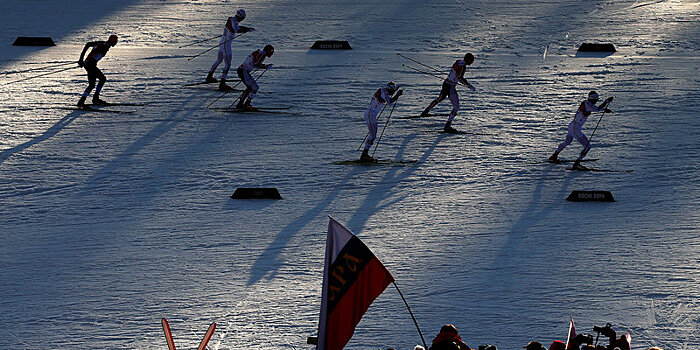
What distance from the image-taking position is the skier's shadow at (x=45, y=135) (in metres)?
16.4

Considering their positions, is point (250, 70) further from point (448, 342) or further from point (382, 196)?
point (448, 342)

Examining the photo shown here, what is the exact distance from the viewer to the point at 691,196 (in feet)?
47.7

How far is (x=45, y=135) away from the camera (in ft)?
56.7

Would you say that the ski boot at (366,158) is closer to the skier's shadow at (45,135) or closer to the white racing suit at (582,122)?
the white racing suit at (582,122)

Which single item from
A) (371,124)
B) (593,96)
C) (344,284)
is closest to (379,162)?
(371,124)

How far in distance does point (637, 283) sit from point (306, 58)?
1256 centimetres

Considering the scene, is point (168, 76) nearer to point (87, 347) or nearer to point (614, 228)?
point (614, 228)

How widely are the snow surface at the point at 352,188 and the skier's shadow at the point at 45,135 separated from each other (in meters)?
0.05

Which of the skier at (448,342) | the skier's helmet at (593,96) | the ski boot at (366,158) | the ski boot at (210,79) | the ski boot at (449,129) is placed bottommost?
the ski boot at (210,79)

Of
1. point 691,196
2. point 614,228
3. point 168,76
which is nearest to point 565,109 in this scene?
point 691,196

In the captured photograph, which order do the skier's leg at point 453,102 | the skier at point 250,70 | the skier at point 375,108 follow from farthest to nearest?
the skier at point 250,70, the skier's leg at point 453,102, the skier at point 375,108

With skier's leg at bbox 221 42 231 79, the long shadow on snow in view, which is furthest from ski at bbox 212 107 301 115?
the long shadow on snow

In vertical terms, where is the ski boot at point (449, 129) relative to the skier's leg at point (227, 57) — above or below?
below

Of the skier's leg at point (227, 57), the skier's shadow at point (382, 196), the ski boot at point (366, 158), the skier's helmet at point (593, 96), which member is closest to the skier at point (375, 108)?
the ski boot at point (366, 158)
